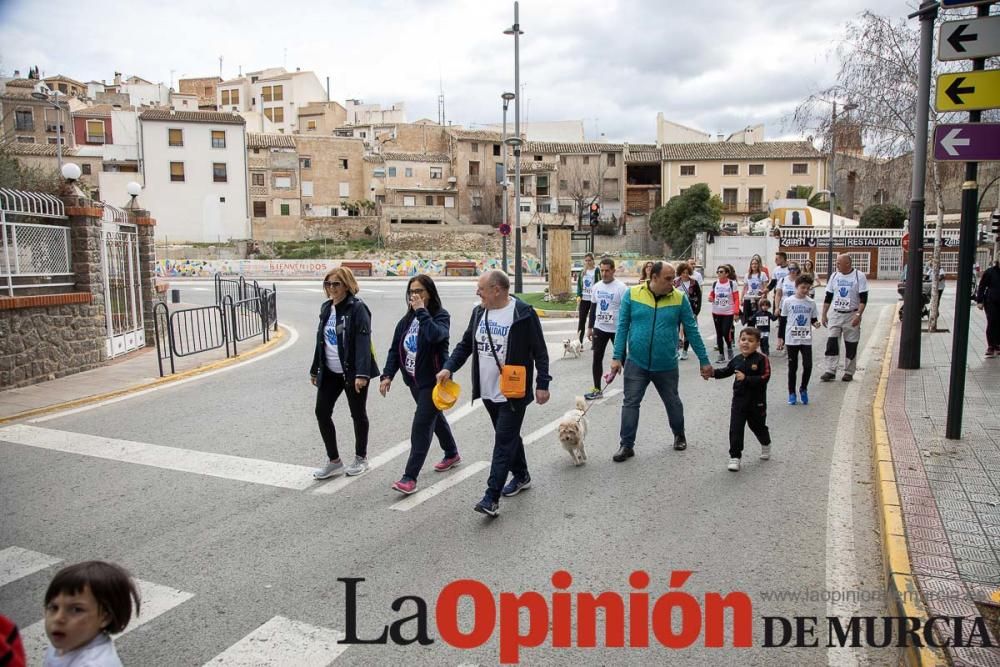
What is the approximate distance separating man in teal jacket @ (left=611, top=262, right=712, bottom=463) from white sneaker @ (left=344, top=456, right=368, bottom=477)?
2235 mm

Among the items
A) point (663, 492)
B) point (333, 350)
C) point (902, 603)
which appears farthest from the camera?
point (333, 350)

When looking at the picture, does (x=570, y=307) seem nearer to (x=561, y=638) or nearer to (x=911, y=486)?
(x=911, y=486)

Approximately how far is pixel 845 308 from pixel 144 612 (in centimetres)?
915

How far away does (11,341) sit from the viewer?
10.1 metres

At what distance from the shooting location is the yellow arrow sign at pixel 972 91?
604cm

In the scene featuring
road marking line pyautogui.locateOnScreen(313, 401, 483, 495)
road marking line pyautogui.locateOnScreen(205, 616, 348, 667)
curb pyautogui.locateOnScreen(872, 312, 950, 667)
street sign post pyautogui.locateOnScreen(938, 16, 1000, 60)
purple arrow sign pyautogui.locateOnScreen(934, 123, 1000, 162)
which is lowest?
road marking line pyautogui.locateOnScreen(205, 616, 348, 667)

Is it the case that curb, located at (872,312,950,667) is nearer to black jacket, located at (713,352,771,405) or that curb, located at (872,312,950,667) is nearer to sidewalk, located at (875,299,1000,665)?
sidewalk, located at (875,299,1000,665)

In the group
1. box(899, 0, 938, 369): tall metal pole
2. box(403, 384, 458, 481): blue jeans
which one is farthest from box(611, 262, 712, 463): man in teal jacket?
box(899, 0, 938, 369): tall metal pole

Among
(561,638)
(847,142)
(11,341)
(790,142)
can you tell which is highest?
(790,142)

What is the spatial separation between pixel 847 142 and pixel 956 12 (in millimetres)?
3193

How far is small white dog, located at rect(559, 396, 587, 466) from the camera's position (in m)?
6.14

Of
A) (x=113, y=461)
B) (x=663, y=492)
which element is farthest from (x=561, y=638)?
(x=113, y=461)

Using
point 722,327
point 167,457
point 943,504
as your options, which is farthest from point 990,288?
point 167,457

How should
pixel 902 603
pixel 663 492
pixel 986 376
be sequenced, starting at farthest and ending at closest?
pixel 986 376 < pixel 663 492 < pixel 902 603
